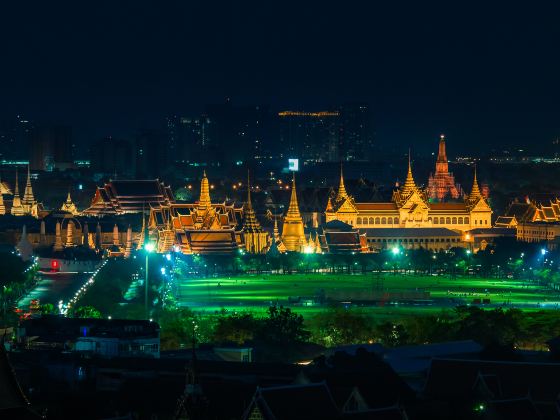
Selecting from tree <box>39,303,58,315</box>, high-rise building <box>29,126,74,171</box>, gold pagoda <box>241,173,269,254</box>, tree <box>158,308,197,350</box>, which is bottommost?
tree <box>158,308,197,350</box>

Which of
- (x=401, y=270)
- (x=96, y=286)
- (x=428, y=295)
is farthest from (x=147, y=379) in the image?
(x=401, y=270)

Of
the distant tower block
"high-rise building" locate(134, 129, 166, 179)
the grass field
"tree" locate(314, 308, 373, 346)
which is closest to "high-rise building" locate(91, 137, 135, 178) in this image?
"high-rise building" locate(134, 129, 166, 179)

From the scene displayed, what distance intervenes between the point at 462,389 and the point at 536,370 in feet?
5.04

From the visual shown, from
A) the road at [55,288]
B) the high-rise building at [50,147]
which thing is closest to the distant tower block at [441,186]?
the high-rise building at [50,147]

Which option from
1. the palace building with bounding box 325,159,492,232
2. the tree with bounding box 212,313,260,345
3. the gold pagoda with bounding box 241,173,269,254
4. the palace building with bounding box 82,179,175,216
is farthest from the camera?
the palace building with bounding box 325,159,492,232

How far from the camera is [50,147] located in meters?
186

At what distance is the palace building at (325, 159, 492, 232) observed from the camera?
114000 mm

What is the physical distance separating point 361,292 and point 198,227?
30.1m

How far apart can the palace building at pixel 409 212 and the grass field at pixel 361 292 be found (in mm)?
25452

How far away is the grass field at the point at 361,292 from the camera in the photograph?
62594 mm

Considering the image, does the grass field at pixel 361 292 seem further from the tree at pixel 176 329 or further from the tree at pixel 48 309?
the tree at pixel 176 329

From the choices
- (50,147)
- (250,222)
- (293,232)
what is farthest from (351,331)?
(50,147)

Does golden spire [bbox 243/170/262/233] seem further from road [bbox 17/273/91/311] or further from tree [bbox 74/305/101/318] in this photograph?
tree [bbox 74/305/101/318]

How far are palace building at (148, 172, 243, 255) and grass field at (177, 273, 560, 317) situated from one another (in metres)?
8.14
